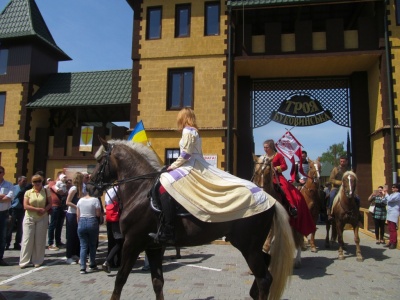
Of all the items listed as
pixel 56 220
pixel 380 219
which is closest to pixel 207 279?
pixel 56 220

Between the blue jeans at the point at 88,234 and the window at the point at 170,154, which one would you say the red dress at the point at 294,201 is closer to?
the blue jeans at the point at 88,234

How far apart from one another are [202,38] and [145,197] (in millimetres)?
12564

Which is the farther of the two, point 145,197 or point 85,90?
point 85,90

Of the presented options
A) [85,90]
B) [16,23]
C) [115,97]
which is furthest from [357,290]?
[16,23]

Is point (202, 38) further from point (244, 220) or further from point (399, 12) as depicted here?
point (244, 220)

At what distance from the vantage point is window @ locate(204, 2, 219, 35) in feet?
52.7

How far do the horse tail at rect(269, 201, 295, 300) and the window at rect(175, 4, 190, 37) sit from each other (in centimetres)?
1327

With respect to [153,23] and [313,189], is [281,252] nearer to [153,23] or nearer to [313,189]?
[313,189]

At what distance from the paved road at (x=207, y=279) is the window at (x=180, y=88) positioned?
801 cm

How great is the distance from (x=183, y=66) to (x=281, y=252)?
12.4 metres

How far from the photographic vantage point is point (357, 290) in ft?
20.9

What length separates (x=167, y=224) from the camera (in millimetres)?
4453

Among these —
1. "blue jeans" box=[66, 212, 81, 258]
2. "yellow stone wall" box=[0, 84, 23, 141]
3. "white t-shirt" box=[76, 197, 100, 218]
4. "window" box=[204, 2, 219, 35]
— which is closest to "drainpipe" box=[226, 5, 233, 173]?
"window" box=[204, 2, 219, 35]

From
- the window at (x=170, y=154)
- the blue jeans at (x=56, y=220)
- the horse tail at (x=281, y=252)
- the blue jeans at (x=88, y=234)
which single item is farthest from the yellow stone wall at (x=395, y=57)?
the blue jeans at (x=56, y=220)
